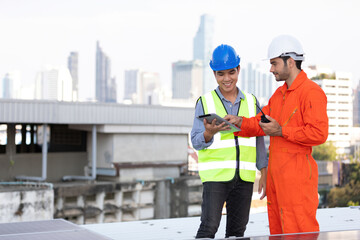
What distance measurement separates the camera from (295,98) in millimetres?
4574

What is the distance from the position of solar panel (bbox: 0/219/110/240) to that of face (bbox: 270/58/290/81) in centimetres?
214

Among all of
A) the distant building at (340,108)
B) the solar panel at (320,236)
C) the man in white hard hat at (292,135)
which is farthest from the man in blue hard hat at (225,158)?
the distant building at (340,108)

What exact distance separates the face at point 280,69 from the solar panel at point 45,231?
2.14 m

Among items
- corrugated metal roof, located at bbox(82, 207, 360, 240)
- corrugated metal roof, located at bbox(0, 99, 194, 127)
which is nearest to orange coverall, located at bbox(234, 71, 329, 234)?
corrugated metal roof, located at bbox(82, 207, 360, 240)

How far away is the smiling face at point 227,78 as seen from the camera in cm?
491

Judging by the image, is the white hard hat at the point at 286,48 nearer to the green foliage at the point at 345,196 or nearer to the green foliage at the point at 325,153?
the green foliage at the point at 345,196

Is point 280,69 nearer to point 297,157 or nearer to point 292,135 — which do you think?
point 292,135

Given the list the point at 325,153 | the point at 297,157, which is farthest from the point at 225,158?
the point at 325,153

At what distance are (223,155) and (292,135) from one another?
0.73m

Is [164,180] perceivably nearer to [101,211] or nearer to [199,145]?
[101,211]

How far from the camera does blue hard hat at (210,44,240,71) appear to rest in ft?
16.0

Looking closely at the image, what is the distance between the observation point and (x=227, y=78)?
193 inches

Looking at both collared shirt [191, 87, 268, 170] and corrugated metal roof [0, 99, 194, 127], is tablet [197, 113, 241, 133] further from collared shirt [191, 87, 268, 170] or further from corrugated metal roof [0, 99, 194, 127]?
corrugated metal roof [0, 99, 194, 127]

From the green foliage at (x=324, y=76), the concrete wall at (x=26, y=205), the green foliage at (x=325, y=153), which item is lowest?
the green foliage at (x=325, y=153)
